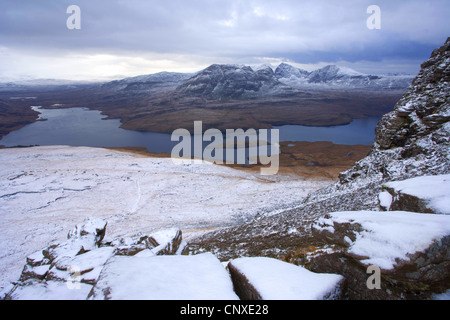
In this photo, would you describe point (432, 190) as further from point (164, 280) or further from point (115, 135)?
point (115, 135)

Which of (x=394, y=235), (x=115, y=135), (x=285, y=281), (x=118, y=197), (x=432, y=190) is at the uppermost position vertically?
(x=115, y=135)

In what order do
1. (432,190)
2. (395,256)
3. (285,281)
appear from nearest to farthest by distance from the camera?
(395,256) → (285,281) → (432,190)

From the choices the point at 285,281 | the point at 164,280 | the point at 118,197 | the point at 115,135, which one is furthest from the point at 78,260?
the point at 115,135

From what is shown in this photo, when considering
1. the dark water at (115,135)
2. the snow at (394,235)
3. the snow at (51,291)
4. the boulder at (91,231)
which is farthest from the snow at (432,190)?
the dark water at (115,135)

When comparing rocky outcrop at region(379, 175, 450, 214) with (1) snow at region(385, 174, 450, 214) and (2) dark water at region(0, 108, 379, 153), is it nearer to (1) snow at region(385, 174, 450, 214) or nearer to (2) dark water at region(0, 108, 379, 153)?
(1) snow at region(385, 174, 450, 214)

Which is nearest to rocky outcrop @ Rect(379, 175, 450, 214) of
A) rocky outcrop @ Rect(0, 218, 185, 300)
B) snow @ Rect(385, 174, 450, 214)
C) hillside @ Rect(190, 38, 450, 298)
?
snow @ Rect(385, 174, 450, 214)

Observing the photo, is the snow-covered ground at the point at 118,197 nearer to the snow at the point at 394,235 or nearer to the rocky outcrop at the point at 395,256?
the rocky outcrop at the point at 395,256

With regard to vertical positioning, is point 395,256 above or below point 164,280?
above
